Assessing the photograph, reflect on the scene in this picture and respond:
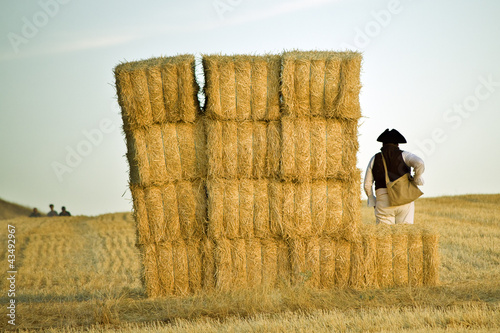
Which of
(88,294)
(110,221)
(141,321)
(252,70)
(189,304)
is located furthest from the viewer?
(110,221)

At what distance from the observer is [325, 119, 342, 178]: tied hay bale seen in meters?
8.63

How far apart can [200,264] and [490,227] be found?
10.7m

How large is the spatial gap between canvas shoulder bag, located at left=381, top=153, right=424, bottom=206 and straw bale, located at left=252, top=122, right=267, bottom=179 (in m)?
2.12

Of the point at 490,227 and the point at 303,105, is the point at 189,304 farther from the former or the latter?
the point at 490,227

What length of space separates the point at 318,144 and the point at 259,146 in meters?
0.90

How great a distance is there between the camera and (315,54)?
8617 millimetres

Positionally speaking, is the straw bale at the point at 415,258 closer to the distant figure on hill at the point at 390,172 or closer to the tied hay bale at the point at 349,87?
the distant figure on hill at the point at 390,172

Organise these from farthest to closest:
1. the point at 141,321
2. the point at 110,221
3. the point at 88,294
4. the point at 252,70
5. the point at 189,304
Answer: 1. the point at 110,221
2. the point at 88,294
3. the point at 252,70
4. the point at 189,304
5. the point at 141,321

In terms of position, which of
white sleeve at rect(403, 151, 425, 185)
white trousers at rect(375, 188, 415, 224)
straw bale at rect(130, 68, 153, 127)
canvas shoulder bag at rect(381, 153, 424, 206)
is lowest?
white trousers at rect(375, 188, 415, 224)

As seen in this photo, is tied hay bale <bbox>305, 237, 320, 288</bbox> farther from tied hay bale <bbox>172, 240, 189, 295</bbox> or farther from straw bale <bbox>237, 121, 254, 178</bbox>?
tied hay bale <bbox>172, 240, 189, 295</bbox>

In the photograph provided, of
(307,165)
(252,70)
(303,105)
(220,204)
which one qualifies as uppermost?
(252,70)

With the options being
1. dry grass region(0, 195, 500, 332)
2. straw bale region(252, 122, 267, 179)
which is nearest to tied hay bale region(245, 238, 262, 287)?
dry grass region(0, 195, 500, 332)

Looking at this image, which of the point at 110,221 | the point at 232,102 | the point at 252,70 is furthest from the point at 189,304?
the point at 110,221

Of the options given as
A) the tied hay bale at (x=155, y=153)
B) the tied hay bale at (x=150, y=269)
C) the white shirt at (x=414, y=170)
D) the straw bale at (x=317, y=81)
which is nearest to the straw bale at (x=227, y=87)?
the tied hay bale at (x=155, y=153)
